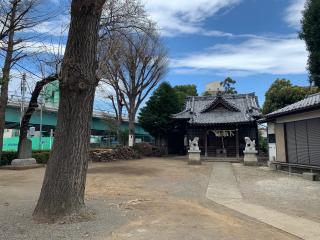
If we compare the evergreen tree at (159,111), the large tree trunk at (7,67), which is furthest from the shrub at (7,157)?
the evergreen tree at (159,111)

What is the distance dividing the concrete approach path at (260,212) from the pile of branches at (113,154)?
1257cm

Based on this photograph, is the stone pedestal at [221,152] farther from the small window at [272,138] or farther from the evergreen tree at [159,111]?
the small window at [272,138]

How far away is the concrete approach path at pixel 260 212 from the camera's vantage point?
6.71 m

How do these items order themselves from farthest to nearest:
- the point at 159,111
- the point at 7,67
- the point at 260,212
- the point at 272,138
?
the point at 159,111 → the point at 272,138 → the point at 7,67 → the point at 260,212

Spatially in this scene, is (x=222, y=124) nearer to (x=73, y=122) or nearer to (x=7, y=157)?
(x=7, y=157)

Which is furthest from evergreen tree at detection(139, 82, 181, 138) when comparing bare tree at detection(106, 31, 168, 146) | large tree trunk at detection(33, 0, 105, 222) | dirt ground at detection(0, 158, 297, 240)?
large tree trunk at detection(33, 0, 105, 222)

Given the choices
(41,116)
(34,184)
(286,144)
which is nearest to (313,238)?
(34,184)

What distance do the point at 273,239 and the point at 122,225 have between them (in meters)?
2.75

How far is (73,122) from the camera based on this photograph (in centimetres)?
681

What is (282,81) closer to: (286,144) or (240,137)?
(240,137)

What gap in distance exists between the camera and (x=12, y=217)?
22.5 ft

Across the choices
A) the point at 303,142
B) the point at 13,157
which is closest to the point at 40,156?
the point at 13,157

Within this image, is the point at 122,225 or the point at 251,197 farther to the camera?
the point at 251,197

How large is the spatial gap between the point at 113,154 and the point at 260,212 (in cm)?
1856
